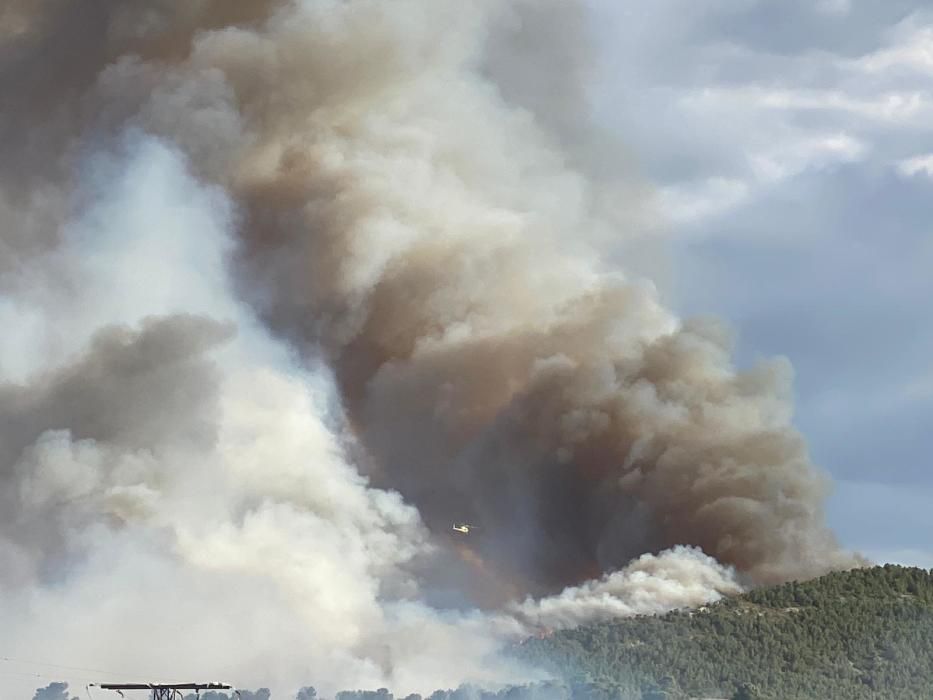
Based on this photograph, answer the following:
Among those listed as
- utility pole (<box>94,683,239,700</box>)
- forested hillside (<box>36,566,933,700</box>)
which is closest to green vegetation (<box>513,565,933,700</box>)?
forested hillside (<box>36,566,933,700</box>)

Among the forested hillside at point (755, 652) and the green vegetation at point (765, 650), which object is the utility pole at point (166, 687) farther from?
the green vegetation at point (765, 650)

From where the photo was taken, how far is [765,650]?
434 ft

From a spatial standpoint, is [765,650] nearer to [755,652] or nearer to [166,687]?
[755,652]

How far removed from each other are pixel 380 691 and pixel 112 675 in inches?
781

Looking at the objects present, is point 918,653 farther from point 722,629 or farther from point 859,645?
point 722,629

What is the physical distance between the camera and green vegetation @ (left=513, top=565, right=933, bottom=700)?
126 meters

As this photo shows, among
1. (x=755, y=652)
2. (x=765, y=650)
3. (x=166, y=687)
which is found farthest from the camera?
(x=765, y=650)

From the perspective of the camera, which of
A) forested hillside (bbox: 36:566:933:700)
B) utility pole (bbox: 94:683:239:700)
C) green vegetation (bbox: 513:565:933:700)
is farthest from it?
green vegetation (bbox: 513:565:933:700)

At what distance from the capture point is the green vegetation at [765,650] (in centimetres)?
12619

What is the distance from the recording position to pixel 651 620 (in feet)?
442

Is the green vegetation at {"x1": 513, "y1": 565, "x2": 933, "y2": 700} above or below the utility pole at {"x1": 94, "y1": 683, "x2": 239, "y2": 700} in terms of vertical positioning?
above

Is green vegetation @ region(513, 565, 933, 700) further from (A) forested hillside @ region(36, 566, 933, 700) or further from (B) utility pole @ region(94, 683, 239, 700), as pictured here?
(B) utility pole @ region(94, 683, 239, 700)

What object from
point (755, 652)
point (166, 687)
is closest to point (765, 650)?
point (755, 652)

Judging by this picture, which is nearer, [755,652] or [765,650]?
[755,652]
